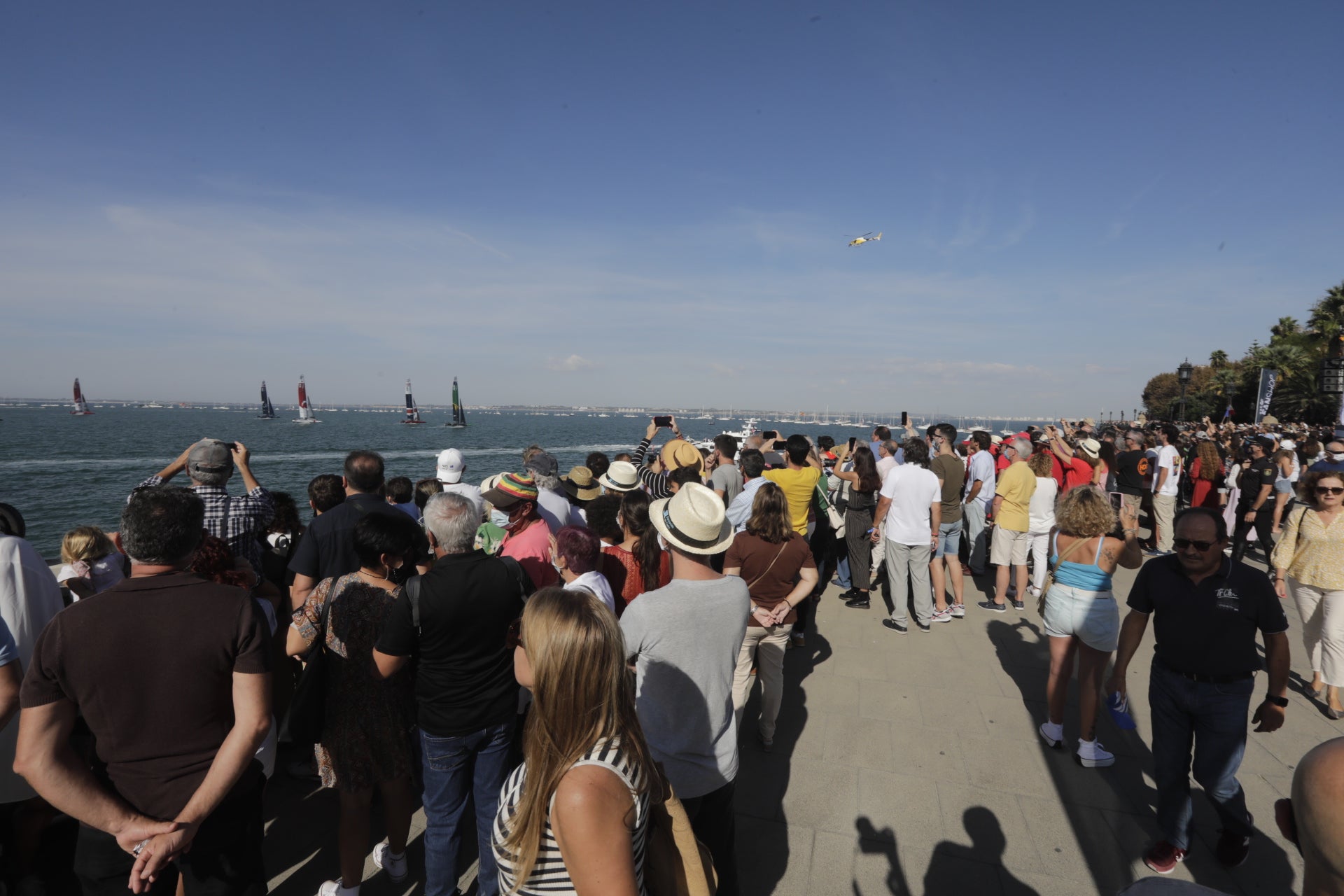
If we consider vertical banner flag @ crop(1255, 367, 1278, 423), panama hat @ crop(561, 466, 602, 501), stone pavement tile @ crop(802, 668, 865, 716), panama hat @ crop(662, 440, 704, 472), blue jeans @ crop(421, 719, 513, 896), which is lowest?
stone pavement tile @ crop(802, 668, 865, 716)

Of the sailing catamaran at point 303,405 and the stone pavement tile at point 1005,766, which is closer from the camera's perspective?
the stone pavement tile at point 1005,766

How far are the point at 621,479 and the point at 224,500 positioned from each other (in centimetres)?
278

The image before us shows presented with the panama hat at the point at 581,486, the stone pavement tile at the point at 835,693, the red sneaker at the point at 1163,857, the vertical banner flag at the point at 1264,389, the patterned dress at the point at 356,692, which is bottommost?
the stone pavement tile at the point at 835,693

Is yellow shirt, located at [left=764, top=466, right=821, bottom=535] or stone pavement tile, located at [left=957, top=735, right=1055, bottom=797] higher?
yellow shirt, located at [left=764, top=466, right=821, bottom=535]

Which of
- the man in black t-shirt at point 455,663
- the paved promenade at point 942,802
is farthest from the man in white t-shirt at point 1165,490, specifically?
the man in black t-shirt at point 455,663

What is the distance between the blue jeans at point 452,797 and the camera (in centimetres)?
240

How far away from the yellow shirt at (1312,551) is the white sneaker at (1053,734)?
213 cm

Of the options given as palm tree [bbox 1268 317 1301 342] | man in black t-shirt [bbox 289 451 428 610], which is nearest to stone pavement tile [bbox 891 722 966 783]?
man in black t-shirt [bbox 289 451 428 610]

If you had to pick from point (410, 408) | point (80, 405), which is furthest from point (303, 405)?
point (80, 405)

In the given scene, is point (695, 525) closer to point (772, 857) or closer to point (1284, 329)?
point (772, 857)

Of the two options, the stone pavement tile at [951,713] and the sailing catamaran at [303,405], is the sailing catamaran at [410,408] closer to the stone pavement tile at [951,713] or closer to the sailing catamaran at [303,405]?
the sailing catamaran at [303,405]

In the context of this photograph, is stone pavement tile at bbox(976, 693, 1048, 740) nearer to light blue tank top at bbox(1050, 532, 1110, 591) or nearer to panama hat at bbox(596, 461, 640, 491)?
light blue tank top at bbox(1050, 532, 1110, 591)

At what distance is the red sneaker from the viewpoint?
2.73 meters

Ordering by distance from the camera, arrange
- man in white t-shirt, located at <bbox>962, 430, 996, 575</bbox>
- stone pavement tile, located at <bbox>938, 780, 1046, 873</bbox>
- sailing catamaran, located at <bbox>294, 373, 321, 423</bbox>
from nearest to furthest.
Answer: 1. stone pavement tile, located at <bbox>938, 780, 1046, 873</bbox>
2. man in white t-shirt, located at <bbox>962, 430, 996, 575</bbox>
3. sailing catamaran, located at <bbox>294, 373, 321, 423</bbox>
